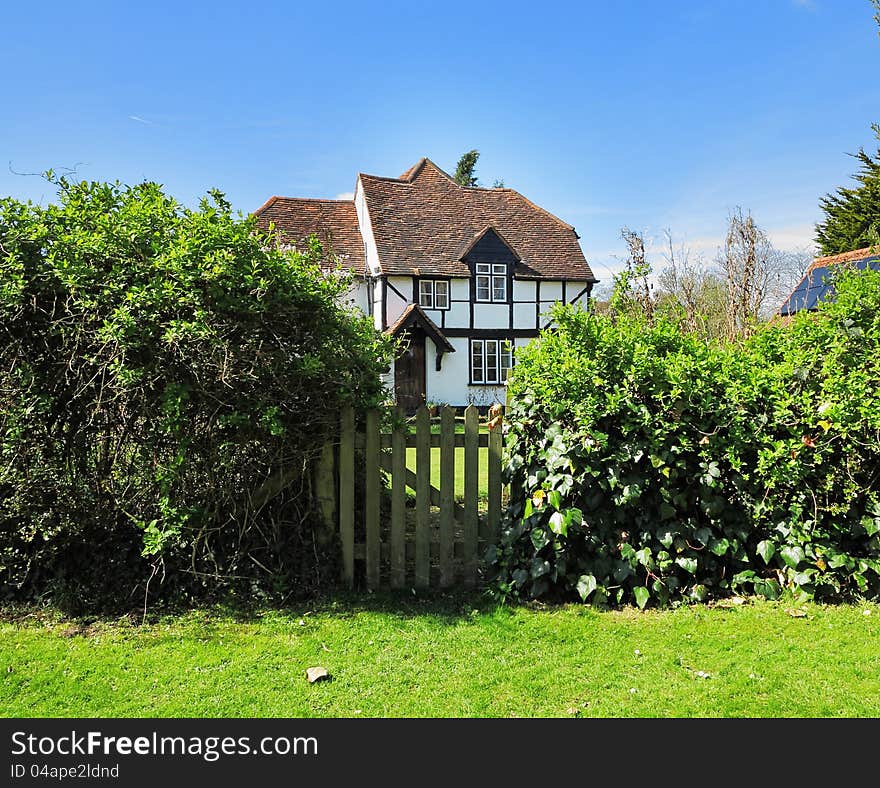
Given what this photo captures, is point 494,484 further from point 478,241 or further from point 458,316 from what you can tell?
point 478,241

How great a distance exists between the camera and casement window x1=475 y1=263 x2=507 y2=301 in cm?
2559

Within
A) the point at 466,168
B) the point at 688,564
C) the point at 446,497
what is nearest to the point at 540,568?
the point at 446,497

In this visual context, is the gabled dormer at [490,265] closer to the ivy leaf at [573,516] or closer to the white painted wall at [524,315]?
the white painted wall at [524,315]

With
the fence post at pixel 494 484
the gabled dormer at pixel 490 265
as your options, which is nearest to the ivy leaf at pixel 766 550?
the fence post at pixel 494 484

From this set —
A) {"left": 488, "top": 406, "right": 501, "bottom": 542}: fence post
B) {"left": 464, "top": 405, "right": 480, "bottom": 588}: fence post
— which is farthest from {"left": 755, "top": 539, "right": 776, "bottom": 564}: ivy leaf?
{"left": 464, "top": 405, "right": 480, "bottom": 588}: fence post

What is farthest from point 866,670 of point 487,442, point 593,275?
point 593,275

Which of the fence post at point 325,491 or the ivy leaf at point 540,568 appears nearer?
the ivy leaf at point 540,568

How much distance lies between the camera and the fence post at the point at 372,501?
504 centimetres

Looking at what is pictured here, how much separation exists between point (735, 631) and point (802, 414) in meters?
1.49

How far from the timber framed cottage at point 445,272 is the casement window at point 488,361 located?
0.13 feet

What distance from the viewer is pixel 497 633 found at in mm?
4219

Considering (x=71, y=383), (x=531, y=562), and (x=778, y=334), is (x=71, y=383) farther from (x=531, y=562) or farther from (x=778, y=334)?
(x=778, y=334)

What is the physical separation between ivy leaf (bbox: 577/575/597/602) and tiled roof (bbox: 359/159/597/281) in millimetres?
20427

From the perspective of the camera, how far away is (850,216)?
24609 millimetres
